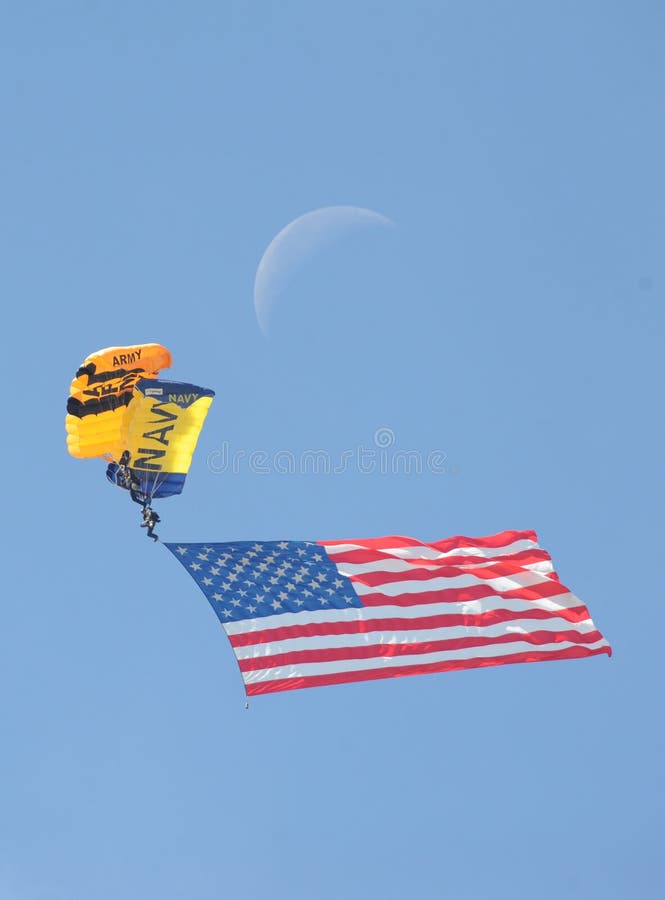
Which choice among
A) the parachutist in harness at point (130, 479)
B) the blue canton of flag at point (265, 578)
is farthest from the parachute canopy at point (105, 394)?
the blue canton of flag at point (265, 578)

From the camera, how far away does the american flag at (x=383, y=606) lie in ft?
104

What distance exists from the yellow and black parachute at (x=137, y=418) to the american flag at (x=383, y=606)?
2.85 meters

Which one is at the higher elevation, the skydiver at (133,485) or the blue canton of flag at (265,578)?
the skydiver at (133,485)

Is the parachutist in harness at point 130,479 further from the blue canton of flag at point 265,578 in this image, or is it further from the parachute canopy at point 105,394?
the blue canton of flag at point 265,578

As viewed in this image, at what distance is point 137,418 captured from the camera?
114ft

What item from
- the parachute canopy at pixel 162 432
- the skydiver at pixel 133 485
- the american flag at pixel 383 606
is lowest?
the american flag at pixel 383 606

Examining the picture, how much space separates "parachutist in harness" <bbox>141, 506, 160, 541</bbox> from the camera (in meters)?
33.5

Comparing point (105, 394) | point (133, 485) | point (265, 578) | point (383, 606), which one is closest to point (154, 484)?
point (133, 485)

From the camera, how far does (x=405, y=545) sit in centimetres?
3459

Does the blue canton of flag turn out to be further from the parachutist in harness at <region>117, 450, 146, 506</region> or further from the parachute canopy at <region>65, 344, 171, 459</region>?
the parachute canopy at <region>65, 344, 171, 459</region>

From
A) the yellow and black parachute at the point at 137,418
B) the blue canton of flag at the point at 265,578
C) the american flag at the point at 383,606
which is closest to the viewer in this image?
the american flag at the point at 383,606

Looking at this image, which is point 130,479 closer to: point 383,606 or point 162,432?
point 162,432

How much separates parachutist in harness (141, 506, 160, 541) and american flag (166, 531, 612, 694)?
1.06 meters

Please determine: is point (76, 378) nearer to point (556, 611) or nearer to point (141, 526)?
point (141, 526)
